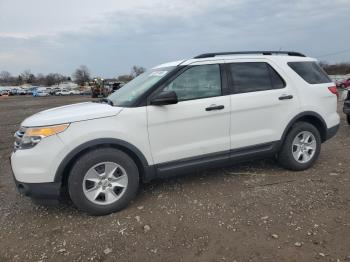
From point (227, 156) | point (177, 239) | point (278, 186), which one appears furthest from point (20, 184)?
point (278, 186)

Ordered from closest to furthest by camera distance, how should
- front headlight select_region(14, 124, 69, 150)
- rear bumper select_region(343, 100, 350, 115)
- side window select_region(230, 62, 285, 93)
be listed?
front headlight select_region(14, 124, 69, 150) → side window select_region(230, 62, 285, 93) → rear bumper select_region(343, 100, 350, 115)

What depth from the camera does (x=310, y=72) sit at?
17.5ft

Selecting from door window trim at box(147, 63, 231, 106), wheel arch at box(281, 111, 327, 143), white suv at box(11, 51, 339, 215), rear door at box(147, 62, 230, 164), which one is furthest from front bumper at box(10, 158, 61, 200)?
wheel arch at box(281, 111, 327, 143)

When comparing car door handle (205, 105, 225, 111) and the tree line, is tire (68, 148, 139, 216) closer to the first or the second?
car door handle (205, 105, 225, 111)

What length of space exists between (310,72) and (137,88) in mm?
2804

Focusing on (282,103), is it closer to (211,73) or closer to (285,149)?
(285,149)

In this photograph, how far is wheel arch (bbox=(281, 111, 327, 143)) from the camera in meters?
5.05

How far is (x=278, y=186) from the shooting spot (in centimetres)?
466

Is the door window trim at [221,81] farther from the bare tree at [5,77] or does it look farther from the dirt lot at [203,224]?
the bare tree at [5,77]

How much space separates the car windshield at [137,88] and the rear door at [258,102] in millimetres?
995

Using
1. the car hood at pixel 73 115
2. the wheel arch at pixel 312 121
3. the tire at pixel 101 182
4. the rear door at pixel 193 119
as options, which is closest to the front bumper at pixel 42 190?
the tire at pixel 101 182

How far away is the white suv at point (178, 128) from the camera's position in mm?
3787

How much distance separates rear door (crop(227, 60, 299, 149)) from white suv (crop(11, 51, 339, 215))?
15mm

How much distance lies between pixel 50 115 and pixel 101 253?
5.93 ft
